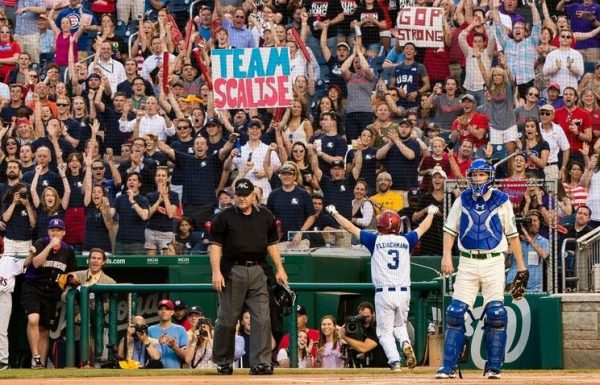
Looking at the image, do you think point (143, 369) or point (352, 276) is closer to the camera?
point (143, 369)

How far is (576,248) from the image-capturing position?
16500 mm

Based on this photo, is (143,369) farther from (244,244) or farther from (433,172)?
(433,172)

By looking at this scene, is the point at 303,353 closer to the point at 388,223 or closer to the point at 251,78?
the point at 388,223

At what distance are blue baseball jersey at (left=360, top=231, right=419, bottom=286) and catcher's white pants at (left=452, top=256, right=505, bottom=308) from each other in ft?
4.35

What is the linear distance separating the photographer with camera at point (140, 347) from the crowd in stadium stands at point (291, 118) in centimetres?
217

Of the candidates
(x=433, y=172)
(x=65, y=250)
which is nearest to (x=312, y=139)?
(x=433, y=172)

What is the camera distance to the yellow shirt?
1870cm

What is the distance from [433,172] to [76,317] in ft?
15.3

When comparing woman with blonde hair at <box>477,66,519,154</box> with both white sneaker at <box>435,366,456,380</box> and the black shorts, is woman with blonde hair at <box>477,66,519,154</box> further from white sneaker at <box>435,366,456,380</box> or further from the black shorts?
white sneaker at <box>435,366,456,380</box>

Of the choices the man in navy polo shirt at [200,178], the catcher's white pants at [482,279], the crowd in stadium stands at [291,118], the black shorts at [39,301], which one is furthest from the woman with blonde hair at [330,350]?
the man in navy polo shirt at [200,178]

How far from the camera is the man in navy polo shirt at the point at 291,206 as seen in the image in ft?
61.1

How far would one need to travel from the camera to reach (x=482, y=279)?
1310 cm

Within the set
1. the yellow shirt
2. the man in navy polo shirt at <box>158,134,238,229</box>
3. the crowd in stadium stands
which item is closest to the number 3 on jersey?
the crowd in stadium stands

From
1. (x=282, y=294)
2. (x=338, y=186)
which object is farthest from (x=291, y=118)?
(x=282, y=294)
